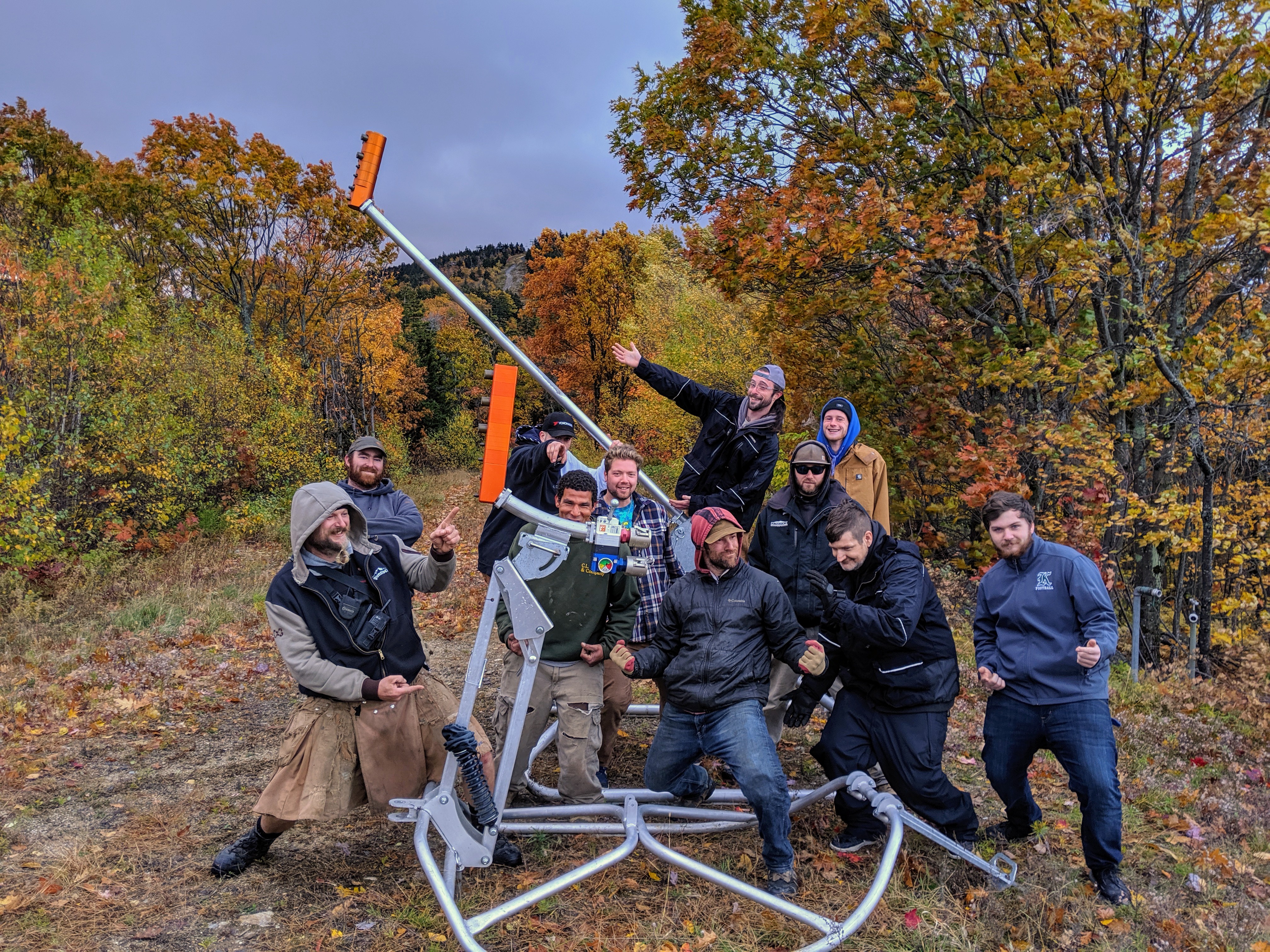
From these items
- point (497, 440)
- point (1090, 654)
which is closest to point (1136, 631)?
point (1090, 654)

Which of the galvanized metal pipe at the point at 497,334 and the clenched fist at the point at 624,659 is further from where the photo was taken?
the galvanized metal pipe at the point at 497,334

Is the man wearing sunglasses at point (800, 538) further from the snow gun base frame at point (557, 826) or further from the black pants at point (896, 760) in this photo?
the snow gun base frame at point (557, 826)

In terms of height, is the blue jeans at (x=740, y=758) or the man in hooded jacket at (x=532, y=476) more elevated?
the man in hooded jacket at (x=532, y=476)

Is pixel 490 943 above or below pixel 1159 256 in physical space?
below

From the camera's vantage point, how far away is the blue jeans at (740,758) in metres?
3.47

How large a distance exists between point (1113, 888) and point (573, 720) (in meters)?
2.68

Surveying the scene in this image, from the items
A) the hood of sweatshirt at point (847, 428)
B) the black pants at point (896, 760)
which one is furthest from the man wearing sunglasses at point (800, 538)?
the hood of sweatshirt at point (847, 428)

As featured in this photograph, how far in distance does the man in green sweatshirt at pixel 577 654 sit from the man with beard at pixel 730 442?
1059mm

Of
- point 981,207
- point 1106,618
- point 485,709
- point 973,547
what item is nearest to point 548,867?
point 485,709

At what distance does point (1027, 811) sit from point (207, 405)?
15.3m

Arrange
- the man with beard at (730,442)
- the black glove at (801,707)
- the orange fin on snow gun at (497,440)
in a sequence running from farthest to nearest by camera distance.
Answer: the man with beard at (730,442)
the black glove at (801,707)
the orange fin on snow gun at (497,440)

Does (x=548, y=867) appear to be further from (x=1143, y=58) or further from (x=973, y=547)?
(x=1143, y=58)

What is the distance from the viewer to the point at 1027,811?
3928 millimetres

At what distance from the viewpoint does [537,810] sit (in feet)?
12.8
